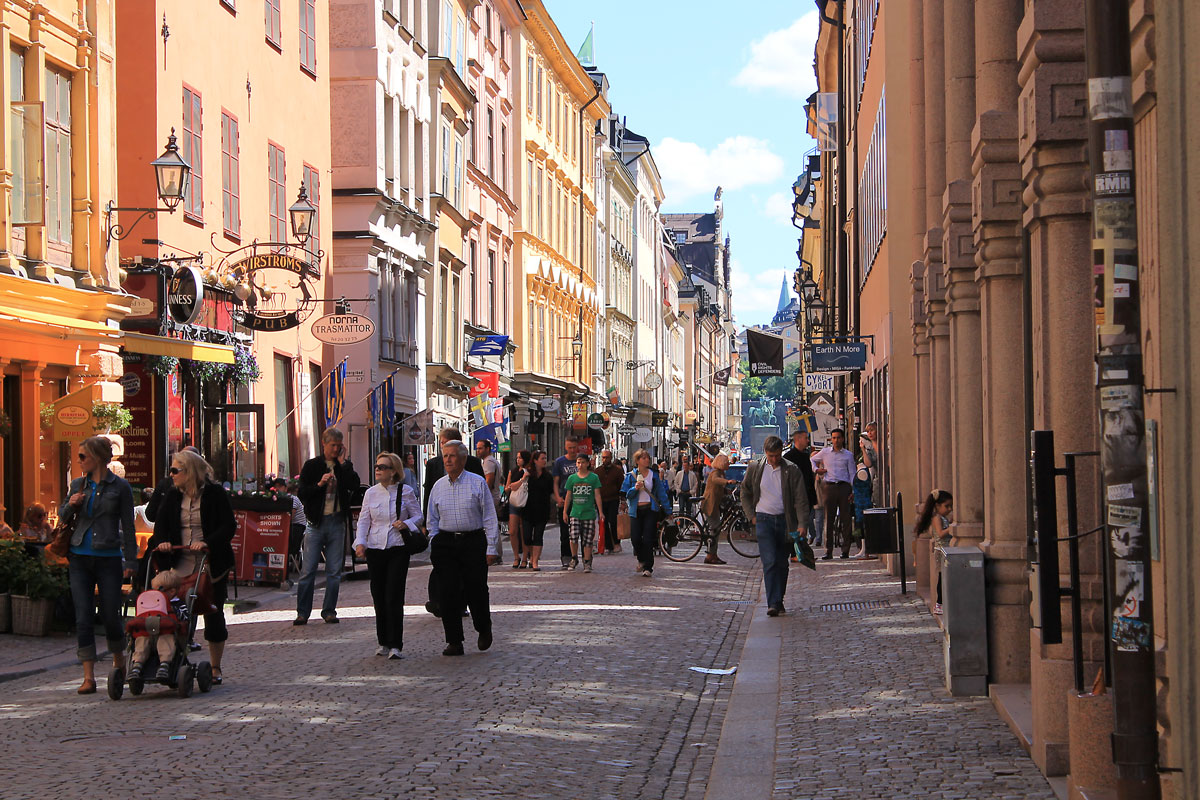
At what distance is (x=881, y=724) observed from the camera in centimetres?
969

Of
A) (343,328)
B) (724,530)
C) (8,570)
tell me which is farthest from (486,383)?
(8,570)

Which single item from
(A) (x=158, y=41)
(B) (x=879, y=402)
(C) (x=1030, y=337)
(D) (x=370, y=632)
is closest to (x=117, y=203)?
(A) (x=158, y=41)

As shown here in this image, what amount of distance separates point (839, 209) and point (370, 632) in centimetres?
2749

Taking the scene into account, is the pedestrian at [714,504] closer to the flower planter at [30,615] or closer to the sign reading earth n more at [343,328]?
the sign reading earth n more at [343,328]

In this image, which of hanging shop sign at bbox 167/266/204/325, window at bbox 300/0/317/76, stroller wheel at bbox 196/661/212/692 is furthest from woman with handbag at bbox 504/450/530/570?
stroller wheel at bbox 196/661/212/692

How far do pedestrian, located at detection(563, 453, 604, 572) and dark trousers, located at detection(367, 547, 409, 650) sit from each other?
9.84 meters

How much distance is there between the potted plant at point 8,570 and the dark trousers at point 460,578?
397cm

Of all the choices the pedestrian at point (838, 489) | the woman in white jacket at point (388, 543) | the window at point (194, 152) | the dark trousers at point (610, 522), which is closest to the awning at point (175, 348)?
the window at point (194, 152)

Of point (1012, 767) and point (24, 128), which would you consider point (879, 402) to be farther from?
point (1012, 767)

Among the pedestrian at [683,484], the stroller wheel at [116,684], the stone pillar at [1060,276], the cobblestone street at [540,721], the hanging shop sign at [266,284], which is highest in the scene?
the hanging shop sign at [266,284]

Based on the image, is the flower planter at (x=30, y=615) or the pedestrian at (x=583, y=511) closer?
the flower planter at (x=30, y=615)

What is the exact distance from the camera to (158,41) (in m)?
23.8

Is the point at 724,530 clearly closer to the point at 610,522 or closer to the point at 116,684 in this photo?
the point at 610,522

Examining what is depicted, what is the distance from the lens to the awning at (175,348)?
72.4 feet
